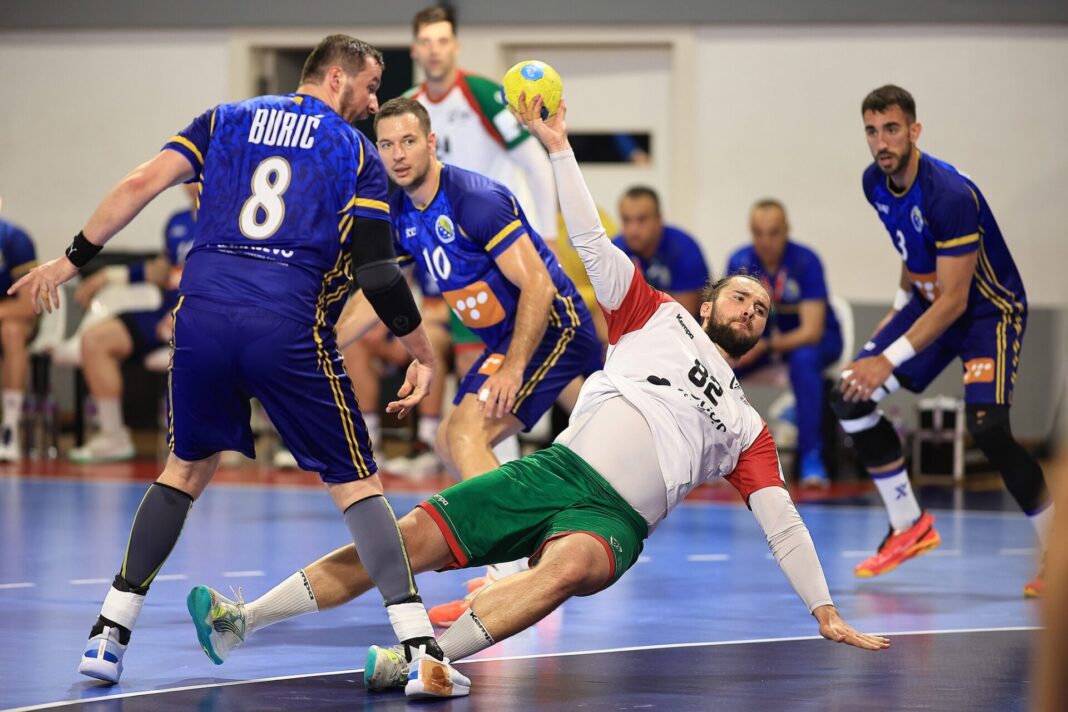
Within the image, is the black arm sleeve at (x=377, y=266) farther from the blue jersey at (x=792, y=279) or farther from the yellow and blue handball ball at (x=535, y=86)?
the blue jersey at (x=792, y=279)

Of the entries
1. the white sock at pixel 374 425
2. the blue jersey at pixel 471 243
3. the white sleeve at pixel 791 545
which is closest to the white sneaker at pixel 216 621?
the white sleeve at pixel 791 545

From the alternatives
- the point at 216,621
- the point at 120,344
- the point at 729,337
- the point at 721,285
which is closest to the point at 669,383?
the point at 729,337

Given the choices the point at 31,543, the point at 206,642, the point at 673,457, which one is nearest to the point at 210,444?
the point at 206,642

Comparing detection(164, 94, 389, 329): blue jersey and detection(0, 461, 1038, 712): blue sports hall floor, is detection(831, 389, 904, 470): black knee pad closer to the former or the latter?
detection(0, 461, 1038, 712): blue sports hall floor

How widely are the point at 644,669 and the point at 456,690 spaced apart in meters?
0.72

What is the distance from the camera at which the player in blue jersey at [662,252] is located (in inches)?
398

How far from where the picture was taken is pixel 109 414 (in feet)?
36.0

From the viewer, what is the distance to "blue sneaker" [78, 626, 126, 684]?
13.6 feet

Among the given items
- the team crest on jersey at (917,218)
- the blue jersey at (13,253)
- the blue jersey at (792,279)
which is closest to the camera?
the team crest on jersey at (917,218)

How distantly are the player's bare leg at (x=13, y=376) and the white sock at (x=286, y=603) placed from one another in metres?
6.84

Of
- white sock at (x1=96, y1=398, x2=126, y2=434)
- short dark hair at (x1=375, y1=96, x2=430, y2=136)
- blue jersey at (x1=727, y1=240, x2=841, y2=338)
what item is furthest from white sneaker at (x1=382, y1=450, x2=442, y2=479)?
short dark hair at (x1=375, y1=96, x2=430, y2=136)

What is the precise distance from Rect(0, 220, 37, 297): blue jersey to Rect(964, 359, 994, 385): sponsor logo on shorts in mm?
6753

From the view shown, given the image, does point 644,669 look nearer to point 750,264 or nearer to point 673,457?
point 673,457

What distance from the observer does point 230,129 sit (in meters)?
4.25
